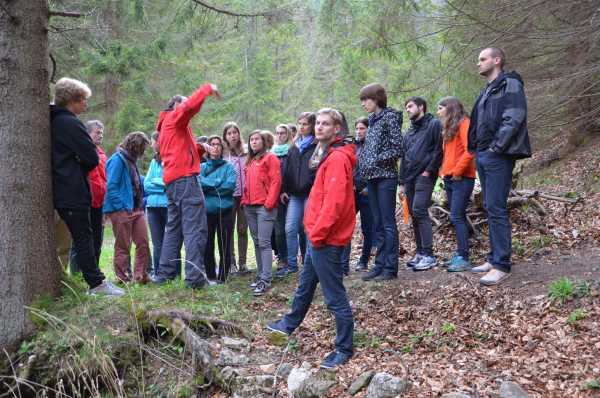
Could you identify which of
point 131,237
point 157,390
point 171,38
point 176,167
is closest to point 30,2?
point 176,167

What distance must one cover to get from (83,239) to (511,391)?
4.30 meters

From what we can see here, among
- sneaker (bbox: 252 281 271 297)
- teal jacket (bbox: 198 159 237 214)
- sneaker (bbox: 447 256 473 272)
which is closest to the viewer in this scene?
sneaker (bbox: 447 256 473 272)

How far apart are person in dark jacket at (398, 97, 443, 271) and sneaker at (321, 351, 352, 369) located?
2393 mm

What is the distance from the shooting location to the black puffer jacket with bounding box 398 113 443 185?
643 centimetres

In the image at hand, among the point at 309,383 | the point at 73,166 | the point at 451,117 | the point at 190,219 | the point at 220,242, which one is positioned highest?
the point at 451,117

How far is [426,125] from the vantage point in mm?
6551

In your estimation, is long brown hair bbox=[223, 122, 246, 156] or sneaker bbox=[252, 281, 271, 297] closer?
sneaker bbox=[252, 281, 271, 297]

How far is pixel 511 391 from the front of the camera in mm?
3508

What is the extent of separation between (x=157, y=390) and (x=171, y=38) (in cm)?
1080

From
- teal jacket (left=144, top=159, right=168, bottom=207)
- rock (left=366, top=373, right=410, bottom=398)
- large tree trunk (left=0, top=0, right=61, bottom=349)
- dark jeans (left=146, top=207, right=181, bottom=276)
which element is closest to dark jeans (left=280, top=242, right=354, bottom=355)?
rock (left=366, top=373, right=410, bottom=398)

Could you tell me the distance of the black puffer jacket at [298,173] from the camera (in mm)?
6547

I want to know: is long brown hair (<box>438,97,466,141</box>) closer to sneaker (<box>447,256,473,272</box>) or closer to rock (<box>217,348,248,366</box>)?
sneaker (<box>447,256,473,272</box>)

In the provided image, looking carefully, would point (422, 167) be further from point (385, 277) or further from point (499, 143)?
point (385, 277)

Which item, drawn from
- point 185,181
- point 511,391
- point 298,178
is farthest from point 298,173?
point 511,391
